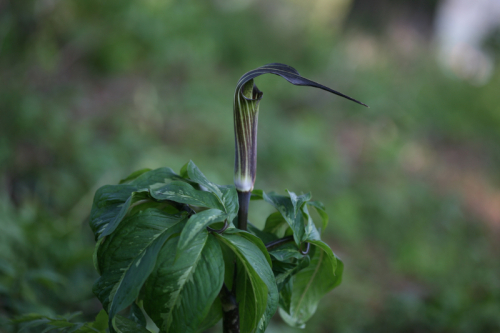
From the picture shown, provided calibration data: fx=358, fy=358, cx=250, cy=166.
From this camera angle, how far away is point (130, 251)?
56 centimetres

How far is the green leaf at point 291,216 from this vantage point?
0.64m

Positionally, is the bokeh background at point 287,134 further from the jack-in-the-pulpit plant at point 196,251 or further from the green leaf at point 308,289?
the green leaf at point 308,289

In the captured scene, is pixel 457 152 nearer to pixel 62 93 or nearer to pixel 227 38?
pixel 227 38

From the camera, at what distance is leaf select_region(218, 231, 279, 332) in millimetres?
558

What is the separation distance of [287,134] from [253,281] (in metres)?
2.67

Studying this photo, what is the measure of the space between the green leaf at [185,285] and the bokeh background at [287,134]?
667 millimetres

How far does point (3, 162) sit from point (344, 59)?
391cm

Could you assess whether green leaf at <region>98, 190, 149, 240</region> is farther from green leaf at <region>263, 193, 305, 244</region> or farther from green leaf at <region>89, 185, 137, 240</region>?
green leaf at <region>263, 193, 305, 244</region>

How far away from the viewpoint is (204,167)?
89.9 inches

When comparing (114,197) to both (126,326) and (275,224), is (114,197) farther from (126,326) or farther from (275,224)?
(275,224)

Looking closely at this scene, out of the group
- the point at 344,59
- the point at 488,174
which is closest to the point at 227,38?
the point at 344,59

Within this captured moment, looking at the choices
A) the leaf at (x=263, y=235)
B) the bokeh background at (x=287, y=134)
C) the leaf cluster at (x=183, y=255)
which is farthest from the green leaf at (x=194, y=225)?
the bokeh background at (x=287, y=134)

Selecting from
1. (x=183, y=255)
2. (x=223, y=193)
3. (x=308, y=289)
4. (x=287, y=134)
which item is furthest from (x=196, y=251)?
(x=287, y=134)

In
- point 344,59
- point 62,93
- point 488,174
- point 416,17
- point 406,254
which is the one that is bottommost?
point 406,254
